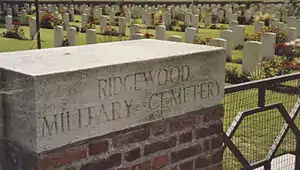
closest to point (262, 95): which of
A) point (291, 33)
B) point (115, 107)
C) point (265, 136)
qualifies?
point (115, 107)

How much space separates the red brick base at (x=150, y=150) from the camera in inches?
89.2

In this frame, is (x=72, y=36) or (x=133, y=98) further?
(x=72, y=36)

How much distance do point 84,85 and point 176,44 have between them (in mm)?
1034

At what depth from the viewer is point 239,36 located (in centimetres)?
1543

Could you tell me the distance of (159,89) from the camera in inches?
102

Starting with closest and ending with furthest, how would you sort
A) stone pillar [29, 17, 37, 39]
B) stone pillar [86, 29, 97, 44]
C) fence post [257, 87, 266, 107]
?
fence post [257, 87, 266, 107] < stone pillar [86, 29, 97, 44] < stone pillar [29, 17, 37, 39]

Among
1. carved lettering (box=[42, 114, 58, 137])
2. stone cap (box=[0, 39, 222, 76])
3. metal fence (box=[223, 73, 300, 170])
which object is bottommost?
metal fence (box=[223, 73, 300, 170])

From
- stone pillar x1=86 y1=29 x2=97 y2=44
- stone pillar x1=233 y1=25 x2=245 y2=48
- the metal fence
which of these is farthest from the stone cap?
stone pillar x1=233 y1=25 x2=245 y2=48

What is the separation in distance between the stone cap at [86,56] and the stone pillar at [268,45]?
10053 millimetres

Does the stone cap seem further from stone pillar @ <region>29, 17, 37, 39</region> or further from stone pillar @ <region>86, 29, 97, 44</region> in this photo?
stone pillar @ <region>29, 17, 37, 39</region>

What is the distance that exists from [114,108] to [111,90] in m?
0.10

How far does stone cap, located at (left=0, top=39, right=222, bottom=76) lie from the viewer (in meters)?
2.28

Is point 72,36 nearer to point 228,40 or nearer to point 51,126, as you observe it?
point 228,40

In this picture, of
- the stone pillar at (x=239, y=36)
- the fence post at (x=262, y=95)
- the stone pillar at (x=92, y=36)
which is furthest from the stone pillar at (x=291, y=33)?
the fence post at (x=262, y=95)
